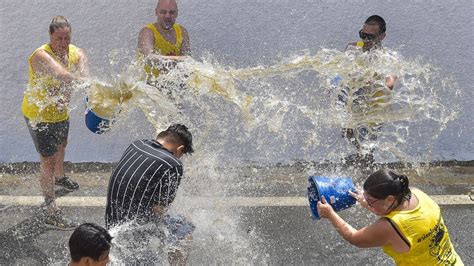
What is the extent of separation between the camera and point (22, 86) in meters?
5.95

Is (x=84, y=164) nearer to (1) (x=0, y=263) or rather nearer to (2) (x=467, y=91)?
(1) (x=0, y=263)

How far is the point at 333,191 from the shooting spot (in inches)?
125

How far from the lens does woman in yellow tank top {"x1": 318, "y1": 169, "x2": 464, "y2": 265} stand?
279 centimetres

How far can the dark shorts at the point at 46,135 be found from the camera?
4.34 metres

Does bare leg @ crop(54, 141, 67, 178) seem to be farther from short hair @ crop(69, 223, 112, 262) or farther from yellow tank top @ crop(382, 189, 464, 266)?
yellow tank top @ crop(382, 189, 464, 266)

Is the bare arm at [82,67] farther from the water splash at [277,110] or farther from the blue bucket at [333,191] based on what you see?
the blue bucket at [333,191]

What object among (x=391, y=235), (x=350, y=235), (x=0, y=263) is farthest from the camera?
(x=0, y=263)

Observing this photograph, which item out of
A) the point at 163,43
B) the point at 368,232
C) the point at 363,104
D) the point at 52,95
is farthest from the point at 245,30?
the point at 368,232

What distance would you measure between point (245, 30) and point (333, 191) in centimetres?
348

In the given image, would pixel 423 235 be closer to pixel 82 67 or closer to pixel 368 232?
pixel 368 232

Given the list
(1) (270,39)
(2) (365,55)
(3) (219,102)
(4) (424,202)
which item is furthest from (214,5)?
(4) (424,202)

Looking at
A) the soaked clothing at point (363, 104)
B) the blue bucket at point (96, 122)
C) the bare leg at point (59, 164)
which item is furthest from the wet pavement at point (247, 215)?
the blue bucket at point (96, 122)

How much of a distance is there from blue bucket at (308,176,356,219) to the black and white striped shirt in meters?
0.76

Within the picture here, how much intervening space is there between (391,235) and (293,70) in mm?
2786
